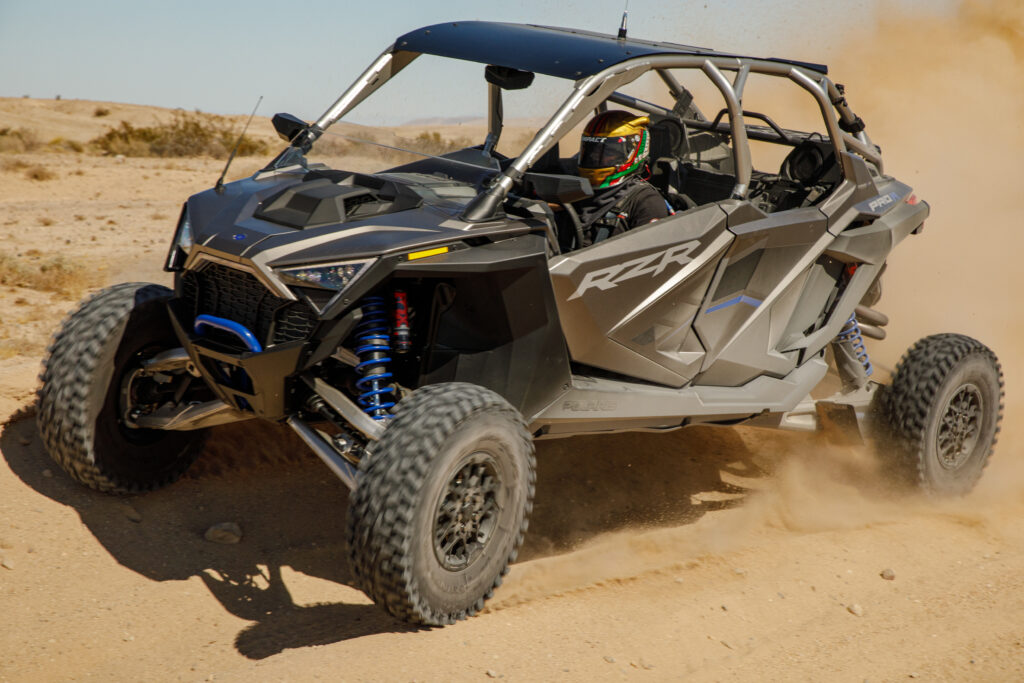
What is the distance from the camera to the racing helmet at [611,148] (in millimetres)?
4785

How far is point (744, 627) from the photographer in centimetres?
446

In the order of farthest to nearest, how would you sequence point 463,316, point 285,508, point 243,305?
point 285,508
point 463,316
point 243,305

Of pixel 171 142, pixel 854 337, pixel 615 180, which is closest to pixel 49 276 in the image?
pixel 615 180

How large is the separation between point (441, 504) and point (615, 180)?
6.34 feet

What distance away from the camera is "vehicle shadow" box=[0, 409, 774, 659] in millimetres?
4355

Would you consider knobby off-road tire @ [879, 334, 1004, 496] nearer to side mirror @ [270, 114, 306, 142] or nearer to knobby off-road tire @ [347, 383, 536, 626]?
knobby off-road tire @ [347, 383, 536, 626]

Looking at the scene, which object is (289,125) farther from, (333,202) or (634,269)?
(634,269)

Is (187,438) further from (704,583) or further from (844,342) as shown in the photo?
(844,342)

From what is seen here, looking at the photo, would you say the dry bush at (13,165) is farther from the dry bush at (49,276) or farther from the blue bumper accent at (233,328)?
the blue bumper accent at (233,328)

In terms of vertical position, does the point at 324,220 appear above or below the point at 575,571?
above

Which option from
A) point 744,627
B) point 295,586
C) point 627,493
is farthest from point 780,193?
point 295,586

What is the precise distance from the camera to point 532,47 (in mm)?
4570

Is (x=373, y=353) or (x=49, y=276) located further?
(x=49, y=276)

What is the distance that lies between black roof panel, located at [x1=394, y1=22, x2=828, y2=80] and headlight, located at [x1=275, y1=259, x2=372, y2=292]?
1.40m
